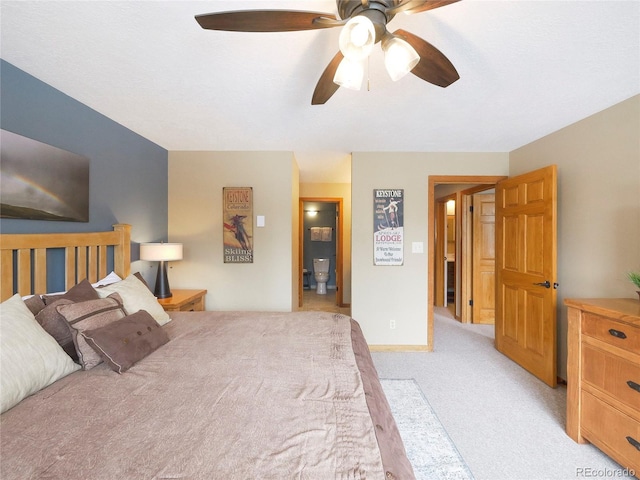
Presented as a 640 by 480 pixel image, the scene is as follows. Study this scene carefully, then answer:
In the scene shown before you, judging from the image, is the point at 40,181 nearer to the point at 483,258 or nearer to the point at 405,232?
the point at 405,232

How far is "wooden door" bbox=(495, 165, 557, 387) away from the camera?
7.86 feet

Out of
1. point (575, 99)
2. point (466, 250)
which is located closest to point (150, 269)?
point (575, 99)

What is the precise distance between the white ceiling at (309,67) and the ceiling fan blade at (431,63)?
21 centimetres

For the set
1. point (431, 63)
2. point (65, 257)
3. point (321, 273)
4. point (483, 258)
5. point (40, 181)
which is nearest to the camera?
point (431, 63)

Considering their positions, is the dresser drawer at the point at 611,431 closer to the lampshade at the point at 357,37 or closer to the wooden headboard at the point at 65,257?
the lampshade at the point at 357,37

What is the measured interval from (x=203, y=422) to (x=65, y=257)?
1.82 meters

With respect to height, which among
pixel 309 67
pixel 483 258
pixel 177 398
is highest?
pixel 309 67

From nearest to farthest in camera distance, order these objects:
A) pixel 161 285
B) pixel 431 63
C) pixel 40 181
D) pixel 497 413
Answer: pixel 431 63 < pixel 40 181 < pixel 497 413 < pixel 161 285

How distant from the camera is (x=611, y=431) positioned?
1571 mm

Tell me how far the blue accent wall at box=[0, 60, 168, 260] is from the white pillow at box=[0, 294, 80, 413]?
2.51 ft

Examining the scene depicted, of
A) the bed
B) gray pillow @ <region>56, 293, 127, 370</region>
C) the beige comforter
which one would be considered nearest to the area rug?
the bed

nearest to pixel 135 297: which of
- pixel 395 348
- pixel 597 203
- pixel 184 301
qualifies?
pixel 184 301

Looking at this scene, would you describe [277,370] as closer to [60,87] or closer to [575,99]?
[60,87]

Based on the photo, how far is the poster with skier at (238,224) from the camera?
3.24 meters
